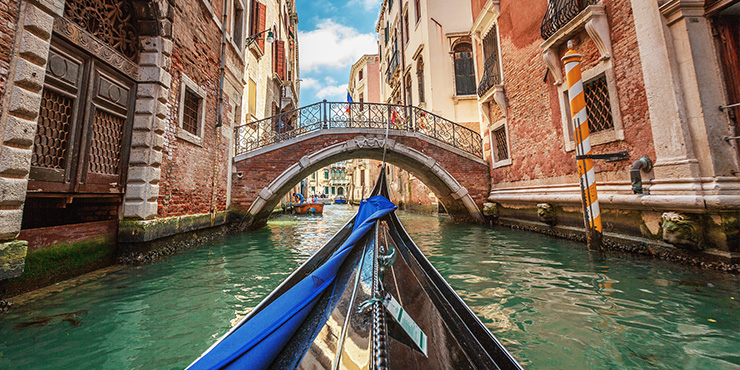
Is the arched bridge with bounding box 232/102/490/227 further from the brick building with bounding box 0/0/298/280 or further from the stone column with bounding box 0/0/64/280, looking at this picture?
the stone column with bounding box 0/0/64/280

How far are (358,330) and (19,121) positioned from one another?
9.04ft

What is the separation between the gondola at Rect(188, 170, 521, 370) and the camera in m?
0.68

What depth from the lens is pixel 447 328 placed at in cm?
94

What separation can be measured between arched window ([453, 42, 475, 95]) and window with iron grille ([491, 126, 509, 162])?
119 inches

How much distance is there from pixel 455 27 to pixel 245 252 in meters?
9.34

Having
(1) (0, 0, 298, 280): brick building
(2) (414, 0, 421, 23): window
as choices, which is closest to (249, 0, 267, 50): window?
(1) (0, 0, 298, 280): brick building

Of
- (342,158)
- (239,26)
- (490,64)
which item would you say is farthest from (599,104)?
(239,26)

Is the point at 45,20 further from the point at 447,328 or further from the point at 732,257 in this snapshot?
the point at 732,257

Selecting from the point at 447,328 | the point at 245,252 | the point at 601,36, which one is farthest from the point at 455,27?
the point at 447,328

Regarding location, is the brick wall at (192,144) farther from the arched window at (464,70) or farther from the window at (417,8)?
the window at (417,8)

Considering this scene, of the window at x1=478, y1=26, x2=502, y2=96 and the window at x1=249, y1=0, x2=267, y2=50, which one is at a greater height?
the window at x1=249, y1=0, x2=267, y2=50

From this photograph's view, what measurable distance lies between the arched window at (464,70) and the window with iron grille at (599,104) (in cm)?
547

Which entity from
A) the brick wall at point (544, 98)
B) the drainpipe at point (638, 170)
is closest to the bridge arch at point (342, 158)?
the brick wall at point (544, 98)

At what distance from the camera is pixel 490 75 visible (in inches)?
271
